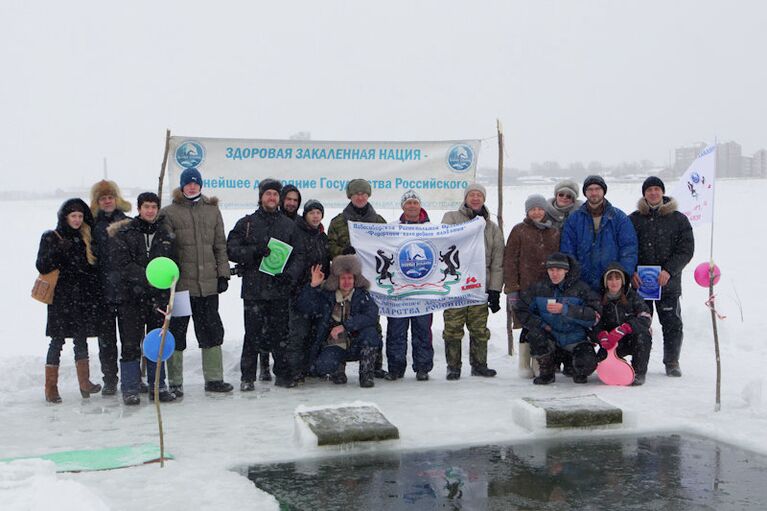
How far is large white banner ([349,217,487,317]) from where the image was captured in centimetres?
834

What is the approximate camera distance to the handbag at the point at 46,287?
A: 281 inches

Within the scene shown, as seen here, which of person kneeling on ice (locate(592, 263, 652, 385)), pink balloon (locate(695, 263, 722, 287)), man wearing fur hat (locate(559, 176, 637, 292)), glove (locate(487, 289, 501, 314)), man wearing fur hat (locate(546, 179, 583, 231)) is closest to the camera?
Answer: pink balloon (locate(695, 263, 722, 287))

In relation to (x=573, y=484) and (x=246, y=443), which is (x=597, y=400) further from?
(x=246, y=443)

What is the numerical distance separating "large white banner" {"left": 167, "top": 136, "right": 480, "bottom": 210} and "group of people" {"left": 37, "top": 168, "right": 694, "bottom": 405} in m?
Result: 1.33

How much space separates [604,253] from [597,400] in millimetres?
2040

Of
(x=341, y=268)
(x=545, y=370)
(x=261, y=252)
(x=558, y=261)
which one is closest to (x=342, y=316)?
(x=341, y=268)

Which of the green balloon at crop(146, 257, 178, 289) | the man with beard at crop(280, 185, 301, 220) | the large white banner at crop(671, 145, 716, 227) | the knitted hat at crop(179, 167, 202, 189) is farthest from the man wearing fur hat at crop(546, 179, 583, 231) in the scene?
the green balloon at crop(146, 257, 178, 289)

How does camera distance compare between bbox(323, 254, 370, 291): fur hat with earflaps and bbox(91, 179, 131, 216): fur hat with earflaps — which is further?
bbox(323, 254, 370, 291): fur hat with earflaps

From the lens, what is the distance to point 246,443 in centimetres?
575

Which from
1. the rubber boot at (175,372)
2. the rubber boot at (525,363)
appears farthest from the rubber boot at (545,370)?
the rubber boot at (175,372)

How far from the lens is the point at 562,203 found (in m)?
8.56

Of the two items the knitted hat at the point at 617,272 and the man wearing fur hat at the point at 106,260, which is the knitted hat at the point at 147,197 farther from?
the knitted hat at the point at 617,272

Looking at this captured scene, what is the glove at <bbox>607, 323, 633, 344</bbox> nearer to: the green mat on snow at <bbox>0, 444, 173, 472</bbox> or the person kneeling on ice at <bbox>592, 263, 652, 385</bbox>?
the person kneeling on ice at <bbox>592, 263, 652, 385</bbox>

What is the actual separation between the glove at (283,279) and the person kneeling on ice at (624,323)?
3.04 m
